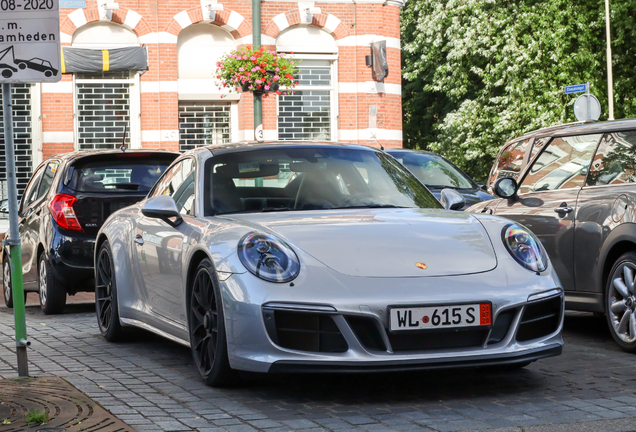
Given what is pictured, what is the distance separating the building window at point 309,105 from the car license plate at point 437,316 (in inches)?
808

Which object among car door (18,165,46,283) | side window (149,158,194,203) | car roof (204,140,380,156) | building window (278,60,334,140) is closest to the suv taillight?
car door (18,165,46,283)

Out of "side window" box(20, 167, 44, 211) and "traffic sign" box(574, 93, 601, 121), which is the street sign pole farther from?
"traffic sign" box(574, 93, 601, 121)

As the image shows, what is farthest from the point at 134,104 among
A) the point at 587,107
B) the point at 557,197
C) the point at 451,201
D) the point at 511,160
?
the point at 451,201

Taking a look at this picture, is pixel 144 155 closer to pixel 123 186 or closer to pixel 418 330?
pixel 123 186

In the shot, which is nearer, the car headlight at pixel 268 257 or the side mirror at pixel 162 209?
the car headlight at pixel 268 257

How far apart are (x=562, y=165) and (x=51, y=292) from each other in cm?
507

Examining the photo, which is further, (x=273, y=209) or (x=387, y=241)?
(x=273, y=209)

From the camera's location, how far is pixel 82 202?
372 inches

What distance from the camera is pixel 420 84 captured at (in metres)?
44.8

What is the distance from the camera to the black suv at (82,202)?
946 cm

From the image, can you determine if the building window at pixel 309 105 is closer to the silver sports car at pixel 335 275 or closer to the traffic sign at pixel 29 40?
the silver sports car at pixel 335 275

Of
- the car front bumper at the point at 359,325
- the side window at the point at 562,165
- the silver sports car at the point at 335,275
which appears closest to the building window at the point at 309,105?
the side window at the point at 562,165

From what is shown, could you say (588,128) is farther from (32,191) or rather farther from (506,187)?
(32,191)

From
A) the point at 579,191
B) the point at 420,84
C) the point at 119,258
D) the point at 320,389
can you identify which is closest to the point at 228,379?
the point at 320,389
